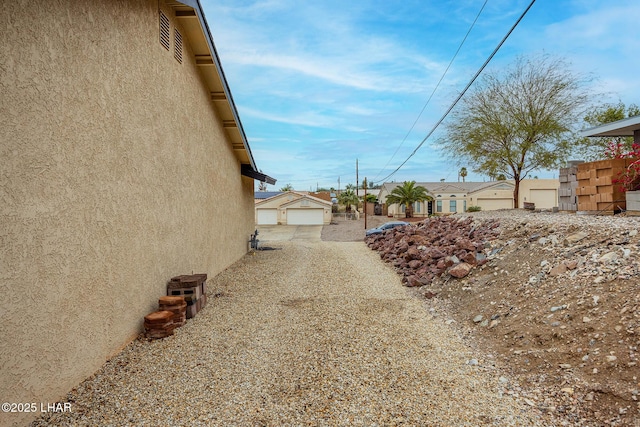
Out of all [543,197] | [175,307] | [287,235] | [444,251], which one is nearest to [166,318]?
[175,307]

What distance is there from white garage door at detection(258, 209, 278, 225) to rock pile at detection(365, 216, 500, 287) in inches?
907

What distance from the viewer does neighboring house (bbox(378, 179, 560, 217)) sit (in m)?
35.9

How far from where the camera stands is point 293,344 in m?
4.81

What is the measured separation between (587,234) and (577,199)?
509 cm

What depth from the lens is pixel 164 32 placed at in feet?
20.9

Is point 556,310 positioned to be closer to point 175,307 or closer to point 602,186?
point 175,307

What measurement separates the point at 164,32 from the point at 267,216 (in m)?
31.1

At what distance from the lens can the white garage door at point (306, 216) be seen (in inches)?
1419

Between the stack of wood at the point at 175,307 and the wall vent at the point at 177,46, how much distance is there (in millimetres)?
4493

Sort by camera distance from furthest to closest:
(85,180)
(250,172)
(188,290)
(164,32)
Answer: (250,172), (164,32), (188,290), (85,180)

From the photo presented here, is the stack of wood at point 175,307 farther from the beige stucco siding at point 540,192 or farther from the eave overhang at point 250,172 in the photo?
the beige stucco siding at point 540,192

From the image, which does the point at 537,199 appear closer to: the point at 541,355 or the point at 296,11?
the point at 296,11

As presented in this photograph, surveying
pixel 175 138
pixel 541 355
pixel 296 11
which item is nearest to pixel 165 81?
pixel 175 138

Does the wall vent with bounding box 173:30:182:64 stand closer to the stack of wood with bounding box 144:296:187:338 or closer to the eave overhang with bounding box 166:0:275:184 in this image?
the eave overhang with bounding box 166:0:275:184
